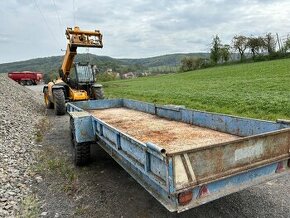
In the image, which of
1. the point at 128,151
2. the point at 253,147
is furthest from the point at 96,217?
the point at 253,147

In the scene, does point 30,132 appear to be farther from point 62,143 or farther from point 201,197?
point 201,197

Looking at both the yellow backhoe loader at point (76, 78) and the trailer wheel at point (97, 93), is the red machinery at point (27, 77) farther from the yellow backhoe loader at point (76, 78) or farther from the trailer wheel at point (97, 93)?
the trailer wheel at point (97, 93)

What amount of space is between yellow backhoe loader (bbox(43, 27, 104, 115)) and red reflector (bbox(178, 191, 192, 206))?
32.9 feet

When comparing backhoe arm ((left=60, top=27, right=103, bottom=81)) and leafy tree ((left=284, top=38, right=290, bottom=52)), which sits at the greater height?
leafy tree ((left=284, top=38, right=290, bottom=52))

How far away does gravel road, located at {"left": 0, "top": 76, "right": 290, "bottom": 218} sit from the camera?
4.10m

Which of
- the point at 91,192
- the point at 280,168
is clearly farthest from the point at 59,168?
the point at 280,168

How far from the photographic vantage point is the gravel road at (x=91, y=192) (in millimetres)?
4098

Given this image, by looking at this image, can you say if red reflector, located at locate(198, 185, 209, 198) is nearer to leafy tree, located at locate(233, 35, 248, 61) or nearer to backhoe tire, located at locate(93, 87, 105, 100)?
backhoe tire, located at locate(93, 87, 105, 100)

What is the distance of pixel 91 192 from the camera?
193 inches

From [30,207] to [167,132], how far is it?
2.55 metres

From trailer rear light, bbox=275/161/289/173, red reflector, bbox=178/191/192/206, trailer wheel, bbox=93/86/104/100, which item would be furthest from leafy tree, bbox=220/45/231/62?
red reflector, bbox=178/191/192/206

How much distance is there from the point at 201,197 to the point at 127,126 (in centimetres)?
346

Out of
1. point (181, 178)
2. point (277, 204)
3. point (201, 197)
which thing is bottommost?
point (277, 204)

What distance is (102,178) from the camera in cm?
547
